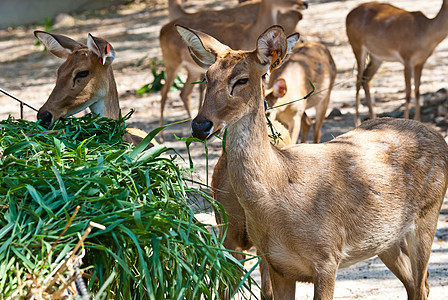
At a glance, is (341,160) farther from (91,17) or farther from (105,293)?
(91,17)

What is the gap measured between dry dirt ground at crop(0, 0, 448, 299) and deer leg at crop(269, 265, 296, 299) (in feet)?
3.34

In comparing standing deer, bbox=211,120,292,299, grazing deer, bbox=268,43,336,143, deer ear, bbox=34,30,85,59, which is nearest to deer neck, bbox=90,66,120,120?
deer ear, bbox=34,30,85,59

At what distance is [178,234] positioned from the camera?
271 centimetres

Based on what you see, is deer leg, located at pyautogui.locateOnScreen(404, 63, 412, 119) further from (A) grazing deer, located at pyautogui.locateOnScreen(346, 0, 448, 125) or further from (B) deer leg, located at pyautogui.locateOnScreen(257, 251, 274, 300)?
(B) deer leg, located at pyautogui.locateOnScreen(257, 251, 274, 300)

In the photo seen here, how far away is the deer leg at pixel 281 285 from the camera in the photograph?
3588 mm

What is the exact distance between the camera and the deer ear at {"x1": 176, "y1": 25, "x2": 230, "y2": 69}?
11.3 feet

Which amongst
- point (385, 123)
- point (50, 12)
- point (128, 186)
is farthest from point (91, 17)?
point (128, 186)

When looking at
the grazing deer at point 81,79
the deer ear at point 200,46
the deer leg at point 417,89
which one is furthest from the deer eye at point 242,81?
the deer leg at point 417,89

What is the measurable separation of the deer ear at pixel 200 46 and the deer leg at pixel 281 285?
1187mm

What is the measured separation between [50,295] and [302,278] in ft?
5.61

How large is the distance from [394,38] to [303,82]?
2309 millimetres

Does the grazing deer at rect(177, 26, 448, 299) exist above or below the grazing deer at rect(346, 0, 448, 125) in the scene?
above

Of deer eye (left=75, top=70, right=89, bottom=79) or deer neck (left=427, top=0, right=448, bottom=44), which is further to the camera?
deer neck (left=427, top=0, right=448, bottom=44)

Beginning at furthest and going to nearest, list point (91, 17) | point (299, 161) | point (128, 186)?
point (91, 17)
point (299, 161)
point (128, 186)
